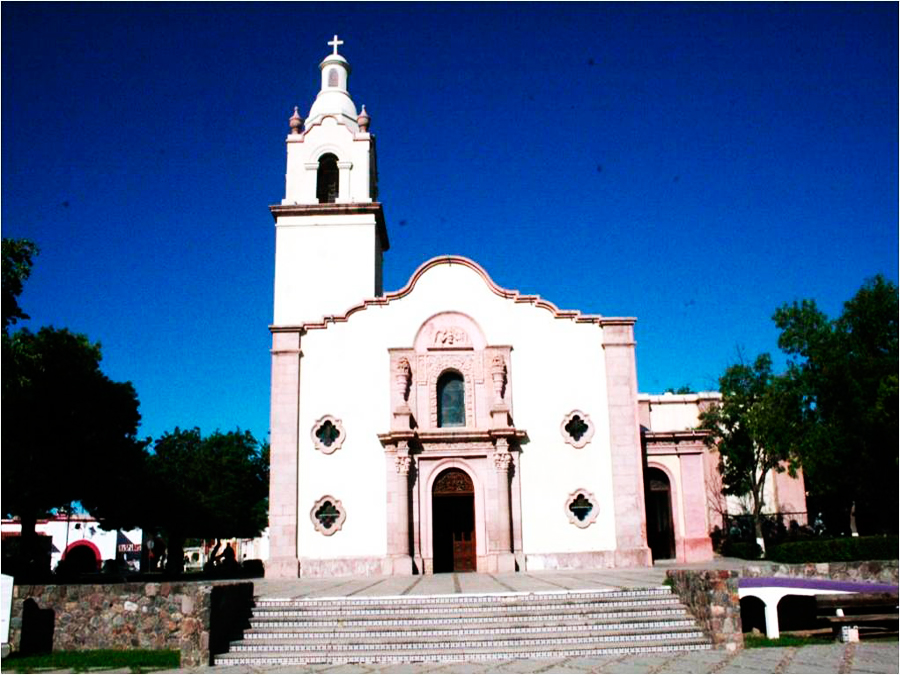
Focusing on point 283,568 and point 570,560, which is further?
point 570,560

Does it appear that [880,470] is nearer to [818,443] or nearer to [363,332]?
[818,443]

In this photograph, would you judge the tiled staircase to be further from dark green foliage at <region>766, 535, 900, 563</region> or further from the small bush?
the small bush

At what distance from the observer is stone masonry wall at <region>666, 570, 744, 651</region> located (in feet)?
42.8

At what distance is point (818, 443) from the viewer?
28594 millimetres

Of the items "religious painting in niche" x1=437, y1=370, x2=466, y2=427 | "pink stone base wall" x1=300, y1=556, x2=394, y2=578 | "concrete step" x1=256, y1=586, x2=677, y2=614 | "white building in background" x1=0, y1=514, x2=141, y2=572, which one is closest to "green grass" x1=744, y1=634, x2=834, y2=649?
"concrete step" x1=256, y1=586, x2=677, y2=614

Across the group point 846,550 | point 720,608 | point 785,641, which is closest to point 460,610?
point 720,608

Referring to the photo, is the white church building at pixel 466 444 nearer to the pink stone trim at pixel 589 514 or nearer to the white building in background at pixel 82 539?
the pink stone trim at pixel 589 514

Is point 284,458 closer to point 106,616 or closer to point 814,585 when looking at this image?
point 106,616

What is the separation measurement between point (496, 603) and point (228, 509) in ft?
139

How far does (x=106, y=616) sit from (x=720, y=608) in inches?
402

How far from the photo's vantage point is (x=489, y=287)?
1104 inches

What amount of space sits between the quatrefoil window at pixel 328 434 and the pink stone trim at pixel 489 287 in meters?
3.21

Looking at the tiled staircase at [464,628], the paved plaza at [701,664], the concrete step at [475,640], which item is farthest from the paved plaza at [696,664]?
the concrete step at [475,640]

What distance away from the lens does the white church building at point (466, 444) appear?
25.7 meters
